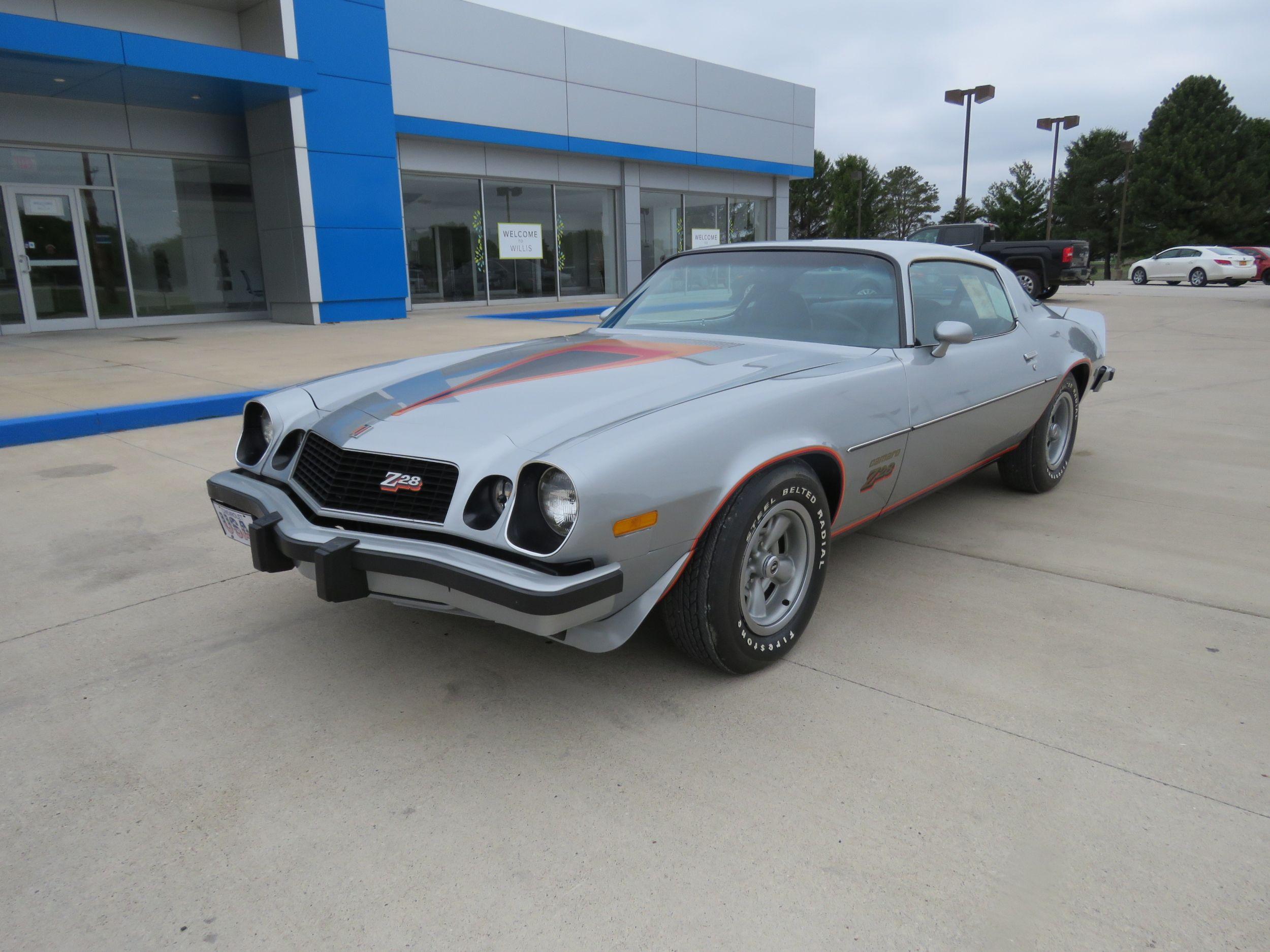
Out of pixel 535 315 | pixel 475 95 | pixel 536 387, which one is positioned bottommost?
pixel 535 315

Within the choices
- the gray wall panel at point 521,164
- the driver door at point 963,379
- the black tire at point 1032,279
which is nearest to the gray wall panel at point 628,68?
the gray wall panel at point 521,164

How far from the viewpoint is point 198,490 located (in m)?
4.85

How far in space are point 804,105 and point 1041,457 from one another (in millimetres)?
23904

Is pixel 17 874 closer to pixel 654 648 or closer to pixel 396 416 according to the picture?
pixel 396 416

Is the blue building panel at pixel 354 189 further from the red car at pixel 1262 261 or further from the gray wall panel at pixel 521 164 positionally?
the red car at pixel 1262 261

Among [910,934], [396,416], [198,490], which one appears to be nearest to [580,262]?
[198,490]

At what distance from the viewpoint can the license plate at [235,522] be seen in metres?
2.77

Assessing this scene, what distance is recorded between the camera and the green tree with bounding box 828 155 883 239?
176ft

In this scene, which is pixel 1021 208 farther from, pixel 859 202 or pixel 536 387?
pixel 536 387

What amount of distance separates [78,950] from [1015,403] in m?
4.02

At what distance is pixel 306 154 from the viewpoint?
1423 cm

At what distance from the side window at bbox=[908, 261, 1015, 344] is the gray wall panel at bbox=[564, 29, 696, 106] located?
17.4 meters

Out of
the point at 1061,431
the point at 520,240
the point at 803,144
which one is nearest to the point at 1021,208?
the point at 803,144

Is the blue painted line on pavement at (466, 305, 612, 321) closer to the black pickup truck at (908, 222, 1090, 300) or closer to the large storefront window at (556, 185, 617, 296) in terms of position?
the large storefront window at (556, 185, 617, 296)
